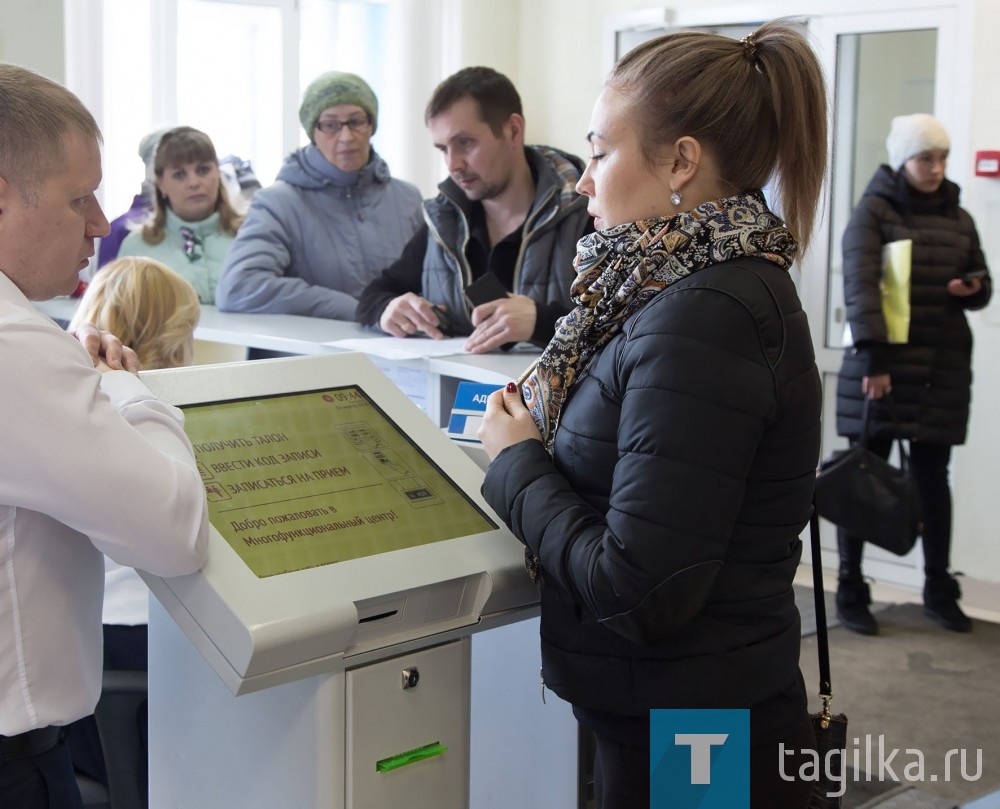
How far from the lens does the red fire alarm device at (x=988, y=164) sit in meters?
4.38

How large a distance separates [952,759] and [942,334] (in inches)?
60.1

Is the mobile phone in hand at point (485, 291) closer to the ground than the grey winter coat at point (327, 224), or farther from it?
closer to the ground

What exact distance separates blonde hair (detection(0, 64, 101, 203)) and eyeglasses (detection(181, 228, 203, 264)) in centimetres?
336

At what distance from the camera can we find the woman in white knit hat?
4.05 meters

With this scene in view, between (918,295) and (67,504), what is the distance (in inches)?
138

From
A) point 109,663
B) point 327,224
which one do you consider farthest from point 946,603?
point 109,663

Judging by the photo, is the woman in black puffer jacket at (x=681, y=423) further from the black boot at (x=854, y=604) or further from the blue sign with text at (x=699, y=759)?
the black boot at (x=854, y=604)

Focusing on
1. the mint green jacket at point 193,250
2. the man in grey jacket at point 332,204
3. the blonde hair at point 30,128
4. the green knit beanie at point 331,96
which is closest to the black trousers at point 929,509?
the man in grey jacket at point 332,204

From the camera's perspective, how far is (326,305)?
3.78 metres

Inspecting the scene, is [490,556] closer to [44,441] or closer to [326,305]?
[44,441]

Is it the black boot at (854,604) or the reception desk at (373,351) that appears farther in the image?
the black boot at (854,604)

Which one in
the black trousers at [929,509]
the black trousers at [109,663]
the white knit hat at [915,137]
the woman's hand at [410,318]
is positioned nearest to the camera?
the black trousers at [109,663]

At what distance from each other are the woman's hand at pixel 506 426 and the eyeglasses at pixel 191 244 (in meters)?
3.32

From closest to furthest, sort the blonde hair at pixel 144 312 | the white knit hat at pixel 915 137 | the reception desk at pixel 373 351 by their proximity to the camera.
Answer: the blonde hair at pixel 144 312 < the reception desk at pixel 373 351 < the white knit hat at pixel 915 137
